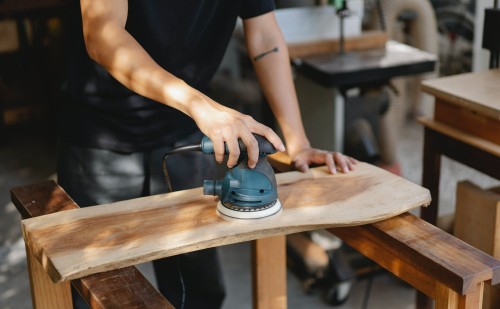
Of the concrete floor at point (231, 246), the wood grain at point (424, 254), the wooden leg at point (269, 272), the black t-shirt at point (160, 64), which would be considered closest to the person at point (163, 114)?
the black t-shirt at point (160, 64)

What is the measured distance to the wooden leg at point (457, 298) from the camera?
139cm

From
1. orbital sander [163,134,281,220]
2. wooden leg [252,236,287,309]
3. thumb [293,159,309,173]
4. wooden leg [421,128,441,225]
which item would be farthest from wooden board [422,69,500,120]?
orbital sander [163,134,281,220]

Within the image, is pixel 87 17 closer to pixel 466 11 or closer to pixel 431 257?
pixel 431 257

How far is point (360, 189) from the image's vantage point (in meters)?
1.71

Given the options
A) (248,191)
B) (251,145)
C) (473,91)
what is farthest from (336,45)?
(251,145)

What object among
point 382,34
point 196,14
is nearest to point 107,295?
point 196,14

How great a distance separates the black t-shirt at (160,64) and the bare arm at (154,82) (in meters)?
0.21

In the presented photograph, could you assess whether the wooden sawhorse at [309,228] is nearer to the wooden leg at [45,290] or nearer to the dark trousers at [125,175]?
the wooden leg at [45,290]

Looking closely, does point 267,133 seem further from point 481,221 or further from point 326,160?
point 481,221

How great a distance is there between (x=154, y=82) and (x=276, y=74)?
0.62 meters

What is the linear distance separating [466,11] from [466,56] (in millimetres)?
322

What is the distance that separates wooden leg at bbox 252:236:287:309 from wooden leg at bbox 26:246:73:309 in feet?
1.77

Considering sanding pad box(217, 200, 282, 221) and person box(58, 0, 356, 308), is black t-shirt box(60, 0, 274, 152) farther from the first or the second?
sanding pad box(217, 200, 282, 221)

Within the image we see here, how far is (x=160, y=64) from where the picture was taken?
188 centimetres
